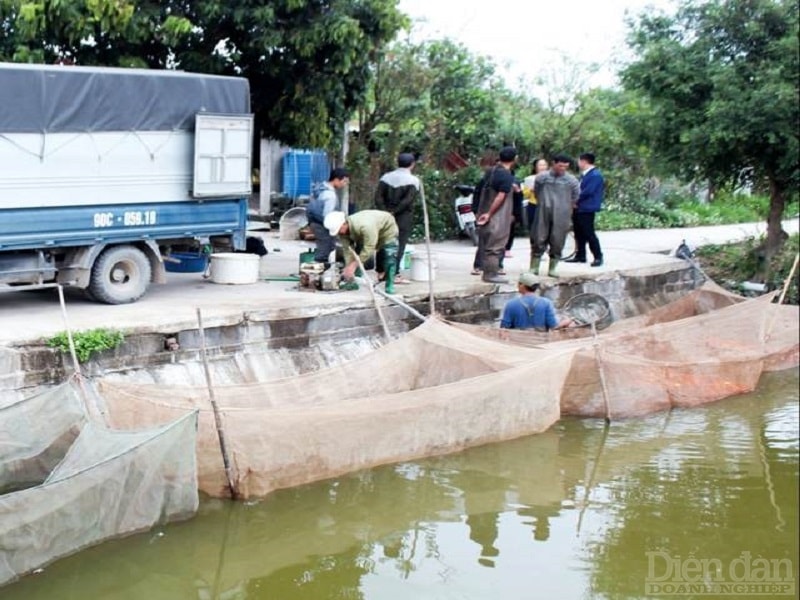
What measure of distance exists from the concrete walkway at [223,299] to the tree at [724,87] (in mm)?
→ 1685

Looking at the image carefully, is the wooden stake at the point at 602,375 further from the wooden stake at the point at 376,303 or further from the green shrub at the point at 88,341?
the green shrub at the point at 88,341

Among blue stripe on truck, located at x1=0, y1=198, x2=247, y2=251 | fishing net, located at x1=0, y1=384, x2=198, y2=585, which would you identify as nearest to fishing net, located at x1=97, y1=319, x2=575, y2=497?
fishing net, located at x1=0, y1=384, x2=198, y2=585

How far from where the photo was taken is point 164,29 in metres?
9.92

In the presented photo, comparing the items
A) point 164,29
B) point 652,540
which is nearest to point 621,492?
point 652,540

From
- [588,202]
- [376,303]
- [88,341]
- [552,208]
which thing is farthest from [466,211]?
[88,341]

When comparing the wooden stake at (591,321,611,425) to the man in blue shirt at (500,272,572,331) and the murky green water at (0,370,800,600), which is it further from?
the man in blue shirt at (500,272,572,331)

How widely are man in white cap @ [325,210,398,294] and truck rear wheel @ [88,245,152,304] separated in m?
1.83

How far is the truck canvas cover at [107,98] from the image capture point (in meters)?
7.95

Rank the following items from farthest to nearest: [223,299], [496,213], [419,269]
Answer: [419,269] → [496,213] → [223,299]

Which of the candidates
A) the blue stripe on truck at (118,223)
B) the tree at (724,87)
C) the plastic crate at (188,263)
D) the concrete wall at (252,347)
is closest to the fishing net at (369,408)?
the concrete wall at (252,347)

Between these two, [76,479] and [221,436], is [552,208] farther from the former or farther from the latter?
[76,479]

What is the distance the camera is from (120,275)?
897cm

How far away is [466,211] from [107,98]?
7161 millimetres

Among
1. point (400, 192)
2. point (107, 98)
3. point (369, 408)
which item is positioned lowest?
point (369, 408)
